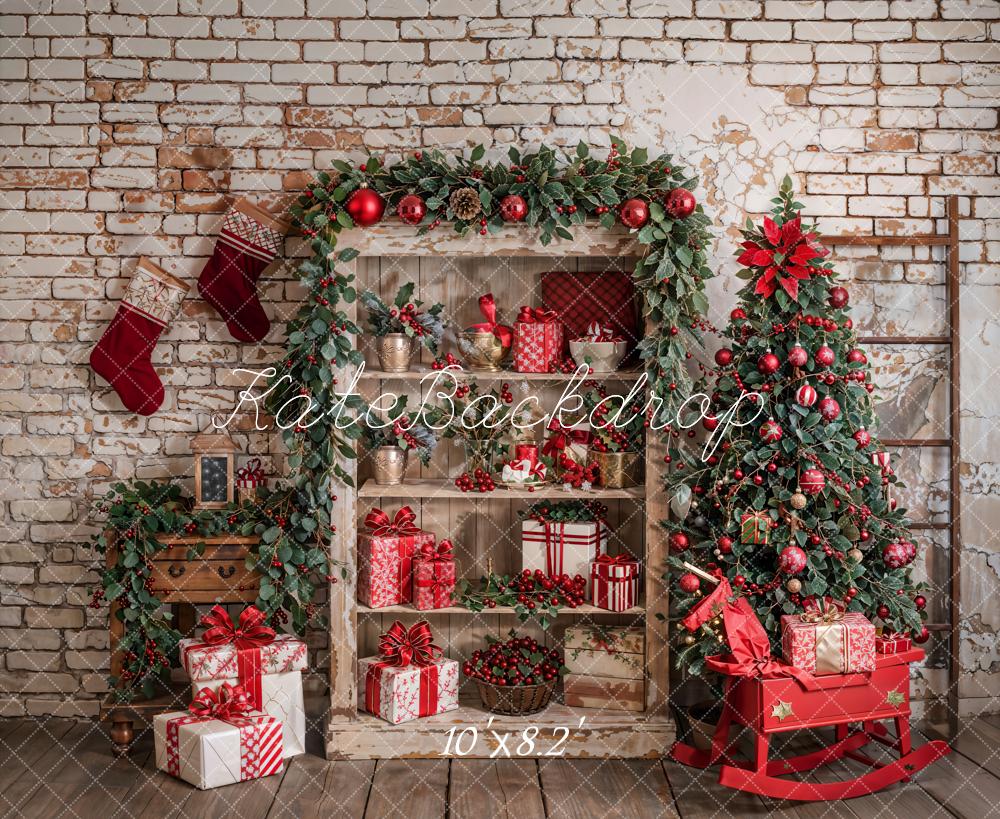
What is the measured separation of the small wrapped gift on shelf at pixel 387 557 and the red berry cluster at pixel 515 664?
353 millimetres

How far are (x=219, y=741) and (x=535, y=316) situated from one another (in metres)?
1.85

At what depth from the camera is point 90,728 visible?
3.77m

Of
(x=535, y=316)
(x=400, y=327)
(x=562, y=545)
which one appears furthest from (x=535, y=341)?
(x=562, y=545)

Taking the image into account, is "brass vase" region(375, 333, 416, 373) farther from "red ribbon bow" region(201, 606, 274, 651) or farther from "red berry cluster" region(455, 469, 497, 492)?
"red ribbon bow" region(201, 606, 274, 651)

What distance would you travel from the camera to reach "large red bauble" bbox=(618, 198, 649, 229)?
3.35 m

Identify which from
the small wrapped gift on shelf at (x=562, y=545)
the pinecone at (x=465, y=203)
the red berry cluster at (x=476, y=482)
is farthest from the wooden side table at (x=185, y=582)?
the pinecone at (x=465, y=203)

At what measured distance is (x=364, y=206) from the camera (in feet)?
11.0

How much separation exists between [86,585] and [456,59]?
101 inches

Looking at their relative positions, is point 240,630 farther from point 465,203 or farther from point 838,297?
point 838,297

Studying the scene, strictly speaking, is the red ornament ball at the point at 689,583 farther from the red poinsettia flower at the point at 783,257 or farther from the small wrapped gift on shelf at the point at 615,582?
the red poinsettia flower at the point at 783,257

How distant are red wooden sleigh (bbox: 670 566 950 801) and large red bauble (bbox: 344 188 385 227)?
164 cm

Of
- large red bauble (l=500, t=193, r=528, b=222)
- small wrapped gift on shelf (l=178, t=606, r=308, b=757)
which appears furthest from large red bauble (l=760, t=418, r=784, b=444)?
small wrapped gift on shelf (l=178, t=606, r=308, b=757)

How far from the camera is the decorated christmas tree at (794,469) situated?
324 centimetres

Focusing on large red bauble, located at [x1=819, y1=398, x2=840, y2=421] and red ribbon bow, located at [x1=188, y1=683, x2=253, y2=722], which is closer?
large red bauble, located at [x1=819, y1=398, x2=840, y2=421]
